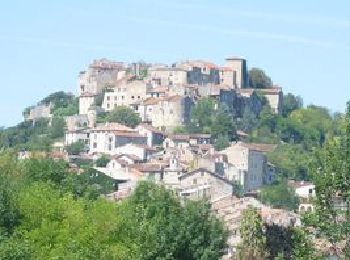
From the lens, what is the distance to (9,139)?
108125 mm

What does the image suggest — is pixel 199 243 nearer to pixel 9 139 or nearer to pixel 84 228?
pixel 84 228

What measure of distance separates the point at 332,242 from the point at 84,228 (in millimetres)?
13081

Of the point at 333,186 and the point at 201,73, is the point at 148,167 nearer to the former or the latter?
the point at 201,73

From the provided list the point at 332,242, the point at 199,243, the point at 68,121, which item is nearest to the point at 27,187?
the point at 199,243

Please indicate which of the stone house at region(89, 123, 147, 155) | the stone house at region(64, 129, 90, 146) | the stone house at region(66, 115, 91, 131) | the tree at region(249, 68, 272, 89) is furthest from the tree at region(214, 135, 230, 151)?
the tree at region(249, 68, 272, 89)

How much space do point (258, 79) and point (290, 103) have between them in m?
3.59

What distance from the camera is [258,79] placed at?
399 feet

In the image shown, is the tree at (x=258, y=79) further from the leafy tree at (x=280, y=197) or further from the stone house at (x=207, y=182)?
the stone house at (x=207, y=182)

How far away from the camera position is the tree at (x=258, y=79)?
120838mm

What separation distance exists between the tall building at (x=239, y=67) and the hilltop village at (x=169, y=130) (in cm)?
9

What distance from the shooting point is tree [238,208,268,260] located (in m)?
37.1

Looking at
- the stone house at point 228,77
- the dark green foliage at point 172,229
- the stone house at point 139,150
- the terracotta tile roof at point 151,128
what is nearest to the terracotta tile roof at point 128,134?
the terracotta tile roof at point 151,128

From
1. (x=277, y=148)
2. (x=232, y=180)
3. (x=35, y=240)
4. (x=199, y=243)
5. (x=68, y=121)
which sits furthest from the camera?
(x=68, y=121)

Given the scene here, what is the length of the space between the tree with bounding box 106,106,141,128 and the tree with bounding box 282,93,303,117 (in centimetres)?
1649
